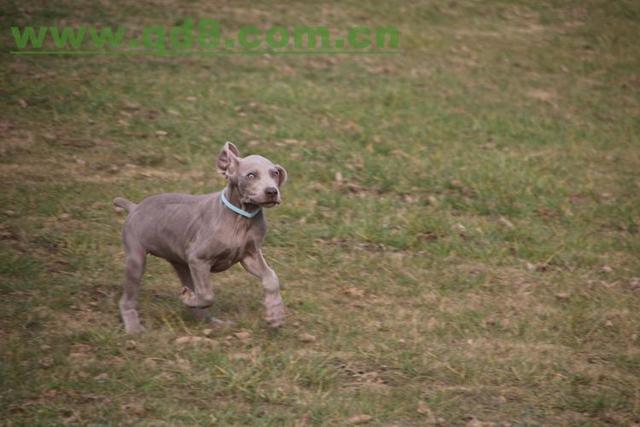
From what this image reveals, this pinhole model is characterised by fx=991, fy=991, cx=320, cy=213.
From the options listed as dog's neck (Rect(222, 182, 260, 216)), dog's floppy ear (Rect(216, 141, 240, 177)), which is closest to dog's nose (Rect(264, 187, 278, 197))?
dog's neck (Rect(222, 182, 260, 216))

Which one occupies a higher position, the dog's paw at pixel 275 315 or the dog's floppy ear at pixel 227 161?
the dog's floppy ear at pixel 227 161

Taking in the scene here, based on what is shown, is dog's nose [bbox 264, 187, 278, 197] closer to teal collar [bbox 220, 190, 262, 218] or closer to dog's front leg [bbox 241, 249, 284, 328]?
teal collar [bbox 220, 190, 262, 218]

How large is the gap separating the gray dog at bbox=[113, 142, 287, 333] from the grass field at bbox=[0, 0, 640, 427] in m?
0.36

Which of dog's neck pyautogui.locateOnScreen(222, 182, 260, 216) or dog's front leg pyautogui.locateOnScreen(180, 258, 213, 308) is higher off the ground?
dog's neck pyautogui.locateOnScreen(222, 182, 260, 216)

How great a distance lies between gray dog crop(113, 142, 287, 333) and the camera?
724cm

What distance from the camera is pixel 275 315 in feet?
24.4

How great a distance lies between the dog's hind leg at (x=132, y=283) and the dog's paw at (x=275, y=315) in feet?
3.29

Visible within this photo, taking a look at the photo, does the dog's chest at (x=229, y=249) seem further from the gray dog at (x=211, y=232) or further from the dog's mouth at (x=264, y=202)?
the dog's mouth at (x=264, y=202)

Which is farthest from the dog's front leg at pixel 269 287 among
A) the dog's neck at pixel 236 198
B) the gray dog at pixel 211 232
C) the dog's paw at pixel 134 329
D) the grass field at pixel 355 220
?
the dog's paw at pixel 134 329

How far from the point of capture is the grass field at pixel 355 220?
7078 millimetres

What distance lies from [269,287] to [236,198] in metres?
0.70

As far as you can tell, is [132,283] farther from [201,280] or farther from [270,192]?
[270,192]

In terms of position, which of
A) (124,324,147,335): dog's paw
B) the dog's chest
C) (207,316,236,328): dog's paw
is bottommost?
(124,324,147,335): dog's paw

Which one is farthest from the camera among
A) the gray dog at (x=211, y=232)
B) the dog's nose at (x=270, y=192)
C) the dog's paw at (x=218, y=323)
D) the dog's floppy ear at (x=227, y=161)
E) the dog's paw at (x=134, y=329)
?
the dog's paw at (x=218, y=323)
